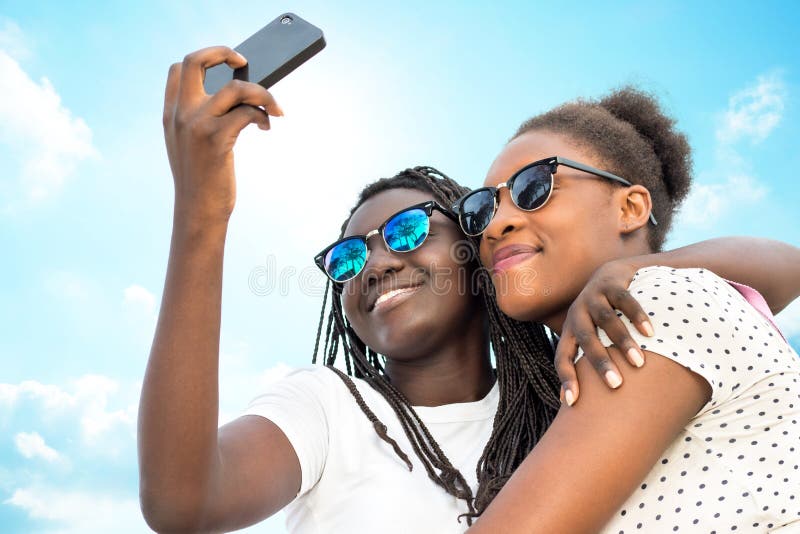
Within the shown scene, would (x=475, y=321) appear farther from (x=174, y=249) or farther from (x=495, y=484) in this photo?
(x=174, y=249)

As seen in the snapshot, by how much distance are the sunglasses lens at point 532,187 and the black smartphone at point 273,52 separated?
1.09 metres

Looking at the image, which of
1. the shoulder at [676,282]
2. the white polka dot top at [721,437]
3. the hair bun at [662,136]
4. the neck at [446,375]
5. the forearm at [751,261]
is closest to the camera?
the white polka dot top at [721,437]

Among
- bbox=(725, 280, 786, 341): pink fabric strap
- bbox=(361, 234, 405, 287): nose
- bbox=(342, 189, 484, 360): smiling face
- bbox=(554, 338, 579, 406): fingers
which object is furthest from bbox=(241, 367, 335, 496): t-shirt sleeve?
bbox=(725, 280, 786, 341): pink fabric strap

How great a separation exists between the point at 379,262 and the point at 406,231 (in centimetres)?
20

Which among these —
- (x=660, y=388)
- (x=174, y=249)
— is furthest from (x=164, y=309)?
(x=660, y=388)

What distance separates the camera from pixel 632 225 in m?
2.80

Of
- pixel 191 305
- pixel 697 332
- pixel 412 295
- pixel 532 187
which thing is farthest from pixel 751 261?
pixel 191 305

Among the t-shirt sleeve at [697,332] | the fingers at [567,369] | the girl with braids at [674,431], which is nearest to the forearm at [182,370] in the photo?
the girl with braids at [674,431]

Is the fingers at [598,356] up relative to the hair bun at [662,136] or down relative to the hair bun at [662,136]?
down

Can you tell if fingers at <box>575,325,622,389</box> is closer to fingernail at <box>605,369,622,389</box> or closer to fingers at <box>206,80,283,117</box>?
fingernail at <box>605,369,622,389</box>

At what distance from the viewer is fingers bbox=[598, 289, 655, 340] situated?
5.74 ft

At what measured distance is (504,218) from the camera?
2.79 meters

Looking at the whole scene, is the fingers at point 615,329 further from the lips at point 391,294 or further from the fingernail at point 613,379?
the lips at point 391,294

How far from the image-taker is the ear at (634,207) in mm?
2797
